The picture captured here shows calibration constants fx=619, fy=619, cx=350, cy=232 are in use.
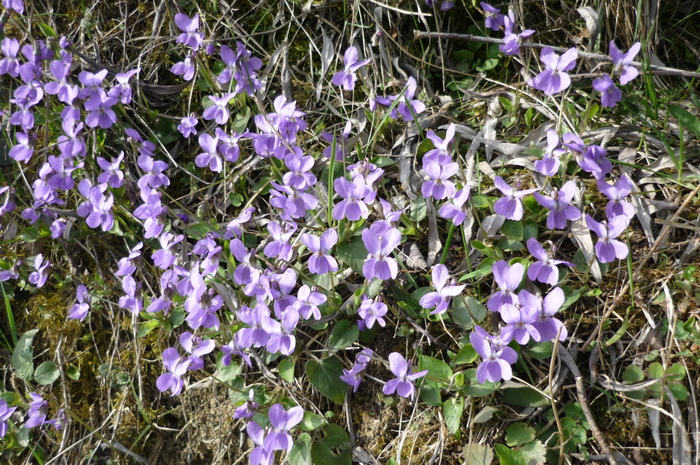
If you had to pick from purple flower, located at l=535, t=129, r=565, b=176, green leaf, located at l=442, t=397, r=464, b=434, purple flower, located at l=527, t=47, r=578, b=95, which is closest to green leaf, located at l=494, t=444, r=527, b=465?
green leaf, located at l=442, t=397, r=464, b=434

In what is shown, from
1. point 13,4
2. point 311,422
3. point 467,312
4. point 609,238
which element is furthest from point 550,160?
point 13,4

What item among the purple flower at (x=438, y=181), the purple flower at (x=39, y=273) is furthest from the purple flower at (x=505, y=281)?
the purple flower at (x=39, y=273)

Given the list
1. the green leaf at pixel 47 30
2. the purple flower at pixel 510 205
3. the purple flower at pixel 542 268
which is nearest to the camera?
the purple flower at pixel 542 268

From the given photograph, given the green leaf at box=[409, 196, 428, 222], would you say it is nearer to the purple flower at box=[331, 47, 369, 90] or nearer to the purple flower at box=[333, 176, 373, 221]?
the purple flower at box=[333, 176, 373, 221]

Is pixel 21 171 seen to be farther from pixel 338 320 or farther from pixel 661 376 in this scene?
pixel 661 376

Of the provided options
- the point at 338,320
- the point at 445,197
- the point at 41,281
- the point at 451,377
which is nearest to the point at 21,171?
the point at 41,281

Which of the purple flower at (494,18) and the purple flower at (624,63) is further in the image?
the purple flower at (494,18)

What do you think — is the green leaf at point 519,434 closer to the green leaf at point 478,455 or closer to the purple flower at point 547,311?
the green leaf at point 478,455
